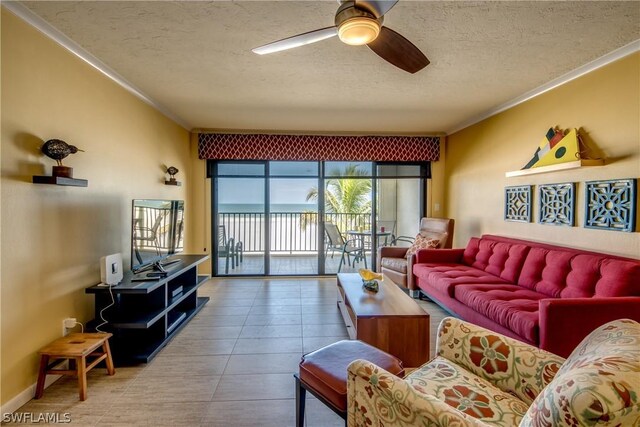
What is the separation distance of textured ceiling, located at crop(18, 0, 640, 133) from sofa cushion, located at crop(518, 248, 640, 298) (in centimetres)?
161

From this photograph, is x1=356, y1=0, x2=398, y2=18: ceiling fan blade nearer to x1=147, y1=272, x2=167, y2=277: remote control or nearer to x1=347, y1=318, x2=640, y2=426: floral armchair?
x1=347, y1=318, x2=640, y2=426: floral armchair

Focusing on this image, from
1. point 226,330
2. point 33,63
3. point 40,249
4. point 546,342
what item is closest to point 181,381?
point 226,330

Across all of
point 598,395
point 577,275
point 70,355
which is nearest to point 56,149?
point 70,355

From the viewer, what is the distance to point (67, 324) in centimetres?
221

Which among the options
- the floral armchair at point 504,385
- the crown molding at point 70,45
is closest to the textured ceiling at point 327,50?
the crown molding at point 70,45

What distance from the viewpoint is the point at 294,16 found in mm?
1920

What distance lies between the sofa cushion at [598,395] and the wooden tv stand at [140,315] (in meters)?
2.46

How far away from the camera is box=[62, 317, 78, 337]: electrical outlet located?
2.20m

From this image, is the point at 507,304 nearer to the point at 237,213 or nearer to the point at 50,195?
the point at 50,195

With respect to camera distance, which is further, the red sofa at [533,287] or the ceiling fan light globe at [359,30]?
the red sofa at [533,287]

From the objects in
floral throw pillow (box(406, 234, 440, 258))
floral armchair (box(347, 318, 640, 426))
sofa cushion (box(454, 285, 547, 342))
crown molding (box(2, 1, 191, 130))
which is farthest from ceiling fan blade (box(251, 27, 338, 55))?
floral throw pillow (box(406, 234, 440, 258))

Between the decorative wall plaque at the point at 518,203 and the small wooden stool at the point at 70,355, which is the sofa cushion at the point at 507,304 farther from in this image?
the small wooden stool at the point at 70,355

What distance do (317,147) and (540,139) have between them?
114 inches

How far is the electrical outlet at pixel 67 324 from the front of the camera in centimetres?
220
